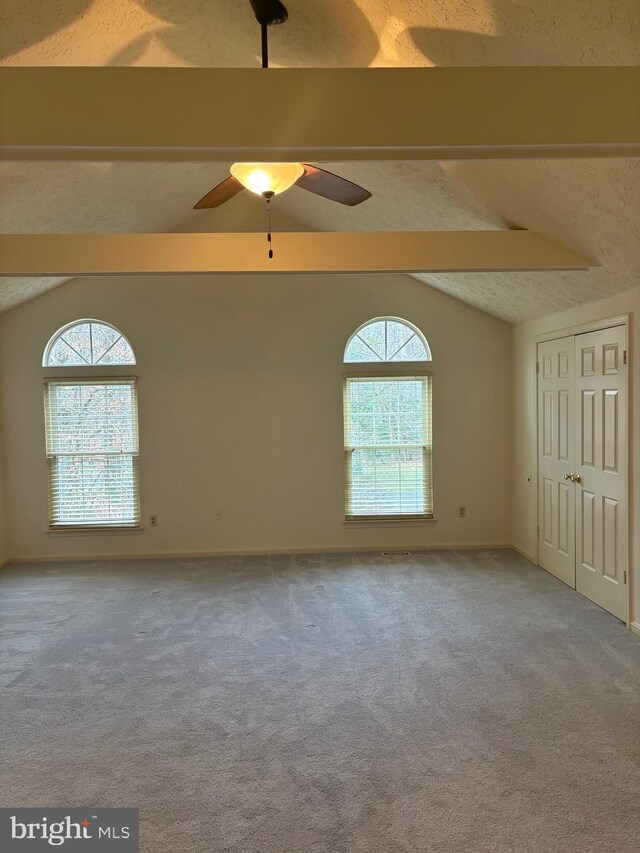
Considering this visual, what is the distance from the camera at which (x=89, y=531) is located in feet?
19.1

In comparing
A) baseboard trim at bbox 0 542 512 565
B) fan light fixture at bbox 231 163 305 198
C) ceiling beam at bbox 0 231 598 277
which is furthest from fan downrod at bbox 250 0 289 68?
baseboard trim at bbox 0 542 512 565

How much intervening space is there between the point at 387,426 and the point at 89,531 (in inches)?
127

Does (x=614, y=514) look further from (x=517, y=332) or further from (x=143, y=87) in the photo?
(x=143, y=87)

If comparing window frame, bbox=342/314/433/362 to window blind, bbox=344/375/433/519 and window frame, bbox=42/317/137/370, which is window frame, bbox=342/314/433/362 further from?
window frame, bbox=42/317/137/370

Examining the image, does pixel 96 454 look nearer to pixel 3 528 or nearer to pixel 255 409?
pixel 3 528

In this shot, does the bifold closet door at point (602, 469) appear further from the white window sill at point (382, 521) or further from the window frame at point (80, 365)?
the window frame at point (80, 365)

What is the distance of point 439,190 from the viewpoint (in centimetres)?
376

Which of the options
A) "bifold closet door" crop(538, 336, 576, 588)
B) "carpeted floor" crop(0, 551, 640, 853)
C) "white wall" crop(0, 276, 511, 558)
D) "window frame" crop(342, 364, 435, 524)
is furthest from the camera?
"window frame" crop(342, 364, 435, 524)

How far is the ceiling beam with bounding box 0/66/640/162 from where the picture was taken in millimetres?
1762

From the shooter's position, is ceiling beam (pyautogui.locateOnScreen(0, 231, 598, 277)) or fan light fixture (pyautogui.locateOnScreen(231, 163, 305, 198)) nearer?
fan light fixture (pyautogui.locateOnScreen(231, 163, 305, 198))

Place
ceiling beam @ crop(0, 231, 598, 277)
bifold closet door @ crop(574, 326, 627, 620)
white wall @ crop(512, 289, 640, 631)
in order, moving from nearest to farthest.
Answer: ceiling beam @ crop(0, 231, 598, 277)
white wall @ crop(512, 289, 640, 631)
bifold closet door @ crop(574, 326, 627, 620)

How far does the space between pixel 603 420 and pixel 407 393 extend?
2146mm

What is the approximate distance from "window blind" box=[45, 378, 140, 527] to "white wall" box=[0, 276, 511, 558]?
0.12m

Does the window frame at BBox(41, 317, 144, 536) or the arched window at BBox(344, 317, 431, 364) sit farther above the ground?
the arched window at BBox(344, 317, 431, 364)
